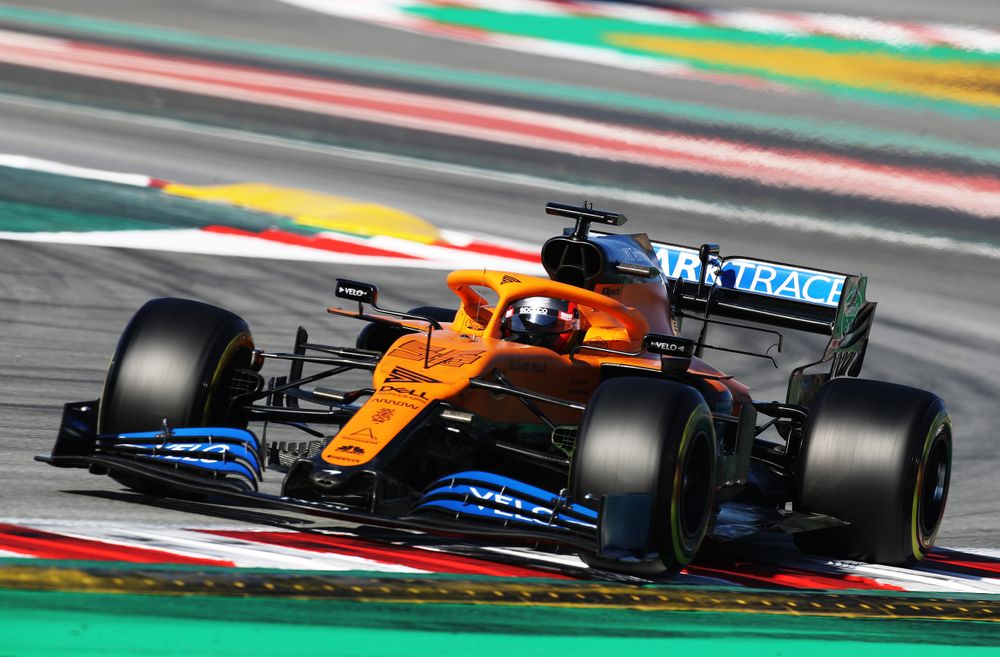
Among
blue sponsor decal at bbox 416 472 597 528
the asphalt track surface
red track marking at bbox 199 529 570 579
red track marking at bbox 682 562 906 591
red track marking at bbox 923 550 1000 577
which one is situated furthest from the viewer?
the asphalt track surface

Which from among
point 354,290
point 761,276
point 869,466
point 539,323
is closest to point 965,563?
point 869,466

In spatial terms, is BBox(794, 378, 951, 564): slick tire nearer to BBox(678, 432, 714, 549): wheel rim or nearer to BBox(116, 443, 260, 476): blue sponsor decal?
BBox(678, 432, 714, 549): wheel rim

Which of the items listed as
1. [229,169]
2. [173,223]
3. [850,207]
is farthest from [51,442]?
[850,207]

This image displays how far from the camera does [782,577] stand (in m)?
8.44

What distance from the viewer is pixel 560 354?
9.03 metres

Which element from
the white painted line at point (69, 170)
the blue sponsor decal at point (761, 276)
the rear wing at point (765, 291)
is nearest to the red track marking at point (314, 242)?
the white painted line at point (69, 170)

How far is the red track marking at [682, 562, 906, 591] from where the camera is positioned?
26.9 feet

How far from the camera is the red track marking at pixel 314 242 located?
1922 centimetres

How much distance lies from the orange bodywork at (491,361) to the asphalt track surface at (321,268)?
1.11 metres

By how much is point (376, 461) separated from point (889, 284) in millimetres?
14535

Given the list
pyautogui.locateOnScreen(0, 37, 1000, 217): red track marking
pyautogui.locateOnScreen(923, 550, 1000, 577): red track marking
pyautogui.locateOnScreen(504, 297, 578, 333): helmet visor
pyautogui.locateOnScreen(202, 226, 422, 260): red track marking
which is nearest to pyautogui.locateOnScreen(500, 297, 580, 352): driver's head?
pyautogui.locateOnScreen(504, 297, 578, 333): helmet visor

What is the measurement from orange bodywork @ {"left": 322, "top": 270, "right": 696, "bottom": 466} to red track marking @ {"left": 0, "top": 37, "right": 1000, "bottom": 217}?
1550cm

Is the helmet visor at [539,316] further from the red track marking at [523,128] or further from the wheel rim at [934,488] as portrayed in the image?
the red track marking at [523,128]

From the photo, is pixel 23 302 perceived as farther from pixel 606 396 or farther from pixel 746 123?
pixel 746 123
